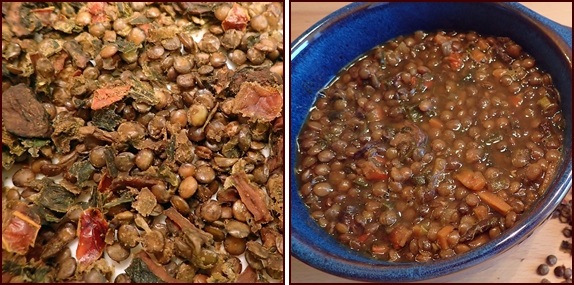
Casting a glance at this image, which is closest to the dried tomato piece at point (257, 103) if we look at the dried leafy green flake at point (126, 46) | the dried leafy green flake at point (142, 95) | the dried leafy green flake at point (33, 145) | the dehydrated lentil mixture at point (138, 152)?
the dehydrated lentil mixture at point (138, 152)

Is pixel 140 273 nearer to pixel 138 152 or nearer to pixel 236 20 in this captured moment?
pixel 138 152

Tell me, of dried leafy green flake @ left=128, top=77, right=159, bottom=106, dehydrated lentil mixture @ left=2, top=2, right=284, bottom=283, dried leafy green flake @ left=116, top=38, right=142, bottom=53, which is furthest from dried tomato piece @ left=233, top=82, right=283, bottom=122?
dried leafy green flake @ left=116, top=38, right=142, bottom=53

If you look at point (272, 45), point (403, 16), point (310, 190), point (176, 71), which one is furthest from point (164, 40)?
point (403, 16)

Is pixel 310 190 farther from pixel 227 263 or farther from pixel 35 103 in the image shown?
pixel 35 103

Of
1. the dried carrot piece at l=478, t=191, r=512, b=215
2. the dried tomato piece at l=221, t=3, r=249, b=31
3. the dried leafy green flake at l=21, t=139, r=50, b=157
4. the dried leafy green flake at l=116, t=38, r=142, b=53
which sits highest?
the dried tomato piece at l=221, t=3, r=249, b=31

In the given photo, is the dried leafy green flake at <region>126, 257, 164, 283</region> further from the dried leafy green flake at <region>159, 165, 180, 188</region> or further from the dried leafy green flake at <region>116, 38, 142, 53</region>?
the dried leafy green flake at <region>116, 38, 142, 53</region>

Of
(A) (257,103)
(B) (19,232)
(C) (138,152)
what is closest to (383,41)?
(A) (257,103)
